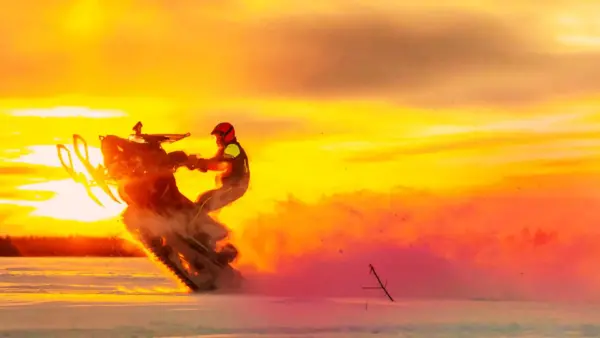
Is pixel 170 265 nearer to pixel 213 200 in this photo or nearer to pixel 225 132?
pixel 213 200

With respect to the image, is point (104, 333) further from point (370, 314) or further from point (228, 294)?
point (228, 294)

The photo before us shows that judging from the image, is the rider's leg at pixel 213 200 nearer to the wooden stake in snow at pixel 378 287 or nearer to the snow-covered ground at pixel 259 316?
the snow-covered ground at pixel 259 316

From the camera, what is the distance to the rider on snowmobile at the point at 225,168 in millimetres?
43312

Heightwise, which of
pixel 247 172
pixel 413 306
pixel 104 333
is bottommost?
pixel 104 333

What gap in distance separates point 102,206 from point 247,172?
206 inches

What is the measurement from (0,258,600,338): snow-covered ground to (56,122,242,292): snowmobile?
130 cm

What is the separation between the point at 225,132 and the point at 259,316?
8.08 m

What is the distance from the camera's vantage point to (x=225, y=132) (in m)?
43.3

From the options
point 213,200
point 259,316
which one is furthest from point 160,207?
point 259,316

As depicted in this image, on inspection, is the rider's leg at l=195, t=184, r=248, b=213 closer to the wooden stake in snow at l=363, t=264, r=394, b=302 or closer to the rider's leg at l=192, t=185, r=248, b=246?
the rider's leg at l=192, t=185, r=248, b=246

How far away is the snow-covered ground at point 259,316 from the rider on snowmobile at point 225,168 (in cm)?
356

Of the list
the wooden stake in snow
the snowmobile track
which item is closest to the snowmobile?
the snowmobile track

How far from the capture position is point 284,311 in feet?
131

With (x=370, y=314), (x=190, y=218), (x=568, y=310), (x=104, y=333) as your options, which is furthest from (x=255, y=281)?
(x=104, y=333)
